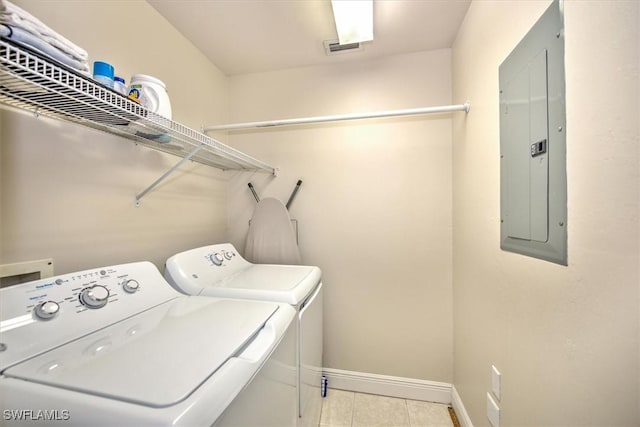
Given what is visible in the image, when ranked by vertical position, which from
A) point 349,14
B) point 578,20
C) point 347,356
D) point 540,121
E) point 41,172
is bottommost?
point 347,356

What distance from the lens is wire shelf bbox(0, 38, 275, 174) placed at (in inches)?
24.4

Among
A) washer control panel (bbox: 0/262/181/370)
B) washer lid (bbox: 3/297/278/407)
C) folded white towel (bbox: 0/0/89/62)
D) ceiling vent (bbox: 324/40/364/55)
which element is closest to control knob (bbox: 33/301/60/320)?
washer control panel (bbox: 0/262/181/370)

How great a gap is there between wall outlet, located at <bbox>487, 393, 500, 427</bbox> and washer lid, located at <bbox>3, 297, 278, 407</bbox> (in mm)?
1191

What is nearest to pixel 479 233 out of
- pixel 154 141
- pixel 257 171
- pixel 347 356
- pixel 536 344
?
pixel 536 344

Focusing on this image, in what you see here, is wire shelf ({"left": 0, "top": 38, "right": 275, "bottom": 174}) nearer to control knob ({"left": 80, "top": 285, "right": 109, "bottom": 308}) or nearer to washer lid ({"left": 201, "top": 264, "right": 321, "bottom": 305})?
control knob ({"left": 80, "top": 285, "right": 109, "bottom": 308})

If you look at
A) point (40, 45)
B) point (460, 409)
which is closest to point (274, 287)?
point (40, 45)

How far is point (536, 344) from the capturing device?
0.89 meters

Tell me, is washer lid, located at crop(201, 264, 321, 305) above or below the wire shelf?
below

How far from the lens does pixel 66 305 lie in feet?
2.64

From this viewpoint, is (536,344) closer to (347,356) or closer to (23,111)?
(347,356)

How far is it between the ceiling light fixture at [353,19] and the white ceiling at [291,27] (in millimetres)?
132

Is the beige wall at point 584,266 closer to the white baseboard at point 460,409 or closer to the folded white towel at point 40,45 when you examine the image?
the white baseboard at point 460,409

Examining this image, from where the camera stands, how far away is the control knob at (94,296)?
2.80 ft

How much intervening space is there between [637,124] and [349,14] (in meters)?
1.40
